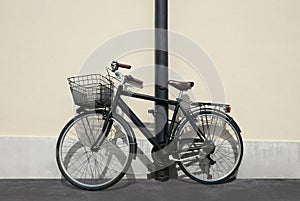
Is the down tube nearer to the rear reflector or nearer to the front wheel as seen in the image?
the front wheel

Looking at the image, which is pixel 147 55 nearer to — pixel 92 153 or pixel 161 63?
pixel 161 63

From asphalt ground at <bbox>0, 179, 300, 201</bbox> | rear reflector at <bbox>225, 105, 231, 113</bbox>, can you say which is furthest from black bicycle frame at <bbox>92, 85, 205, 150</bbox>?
asphalt ground at <bbox>0, 179, 300, 201</bbox>

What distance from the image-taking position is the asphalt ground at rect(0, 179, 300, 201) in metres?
3.44

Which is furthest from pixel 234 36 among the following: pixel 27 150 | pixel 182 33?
pixel 27 150

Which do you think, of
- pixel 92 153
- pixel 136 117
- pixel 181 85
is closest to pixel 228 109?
pixel 181 85

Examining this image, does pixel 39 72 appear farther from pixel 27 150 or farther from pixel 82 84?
pixel 27 150

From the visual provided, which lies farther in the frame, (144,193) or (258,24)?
(258,24)

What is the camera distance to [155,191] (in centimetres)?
363

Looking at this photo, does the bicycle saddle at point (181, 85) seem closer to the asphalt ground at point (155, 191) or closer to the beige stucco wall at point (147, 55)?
the beige stucco wall at point (147, 55)

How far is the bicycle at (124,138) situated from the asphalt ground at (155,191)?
5.3 inches

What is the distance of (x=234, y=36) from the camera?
4191 mm

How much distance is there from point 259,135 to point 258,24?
1.36m

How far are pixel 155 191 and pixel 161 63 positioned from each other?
1.47 meters

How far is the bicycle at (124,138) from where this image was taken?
12.1ft
